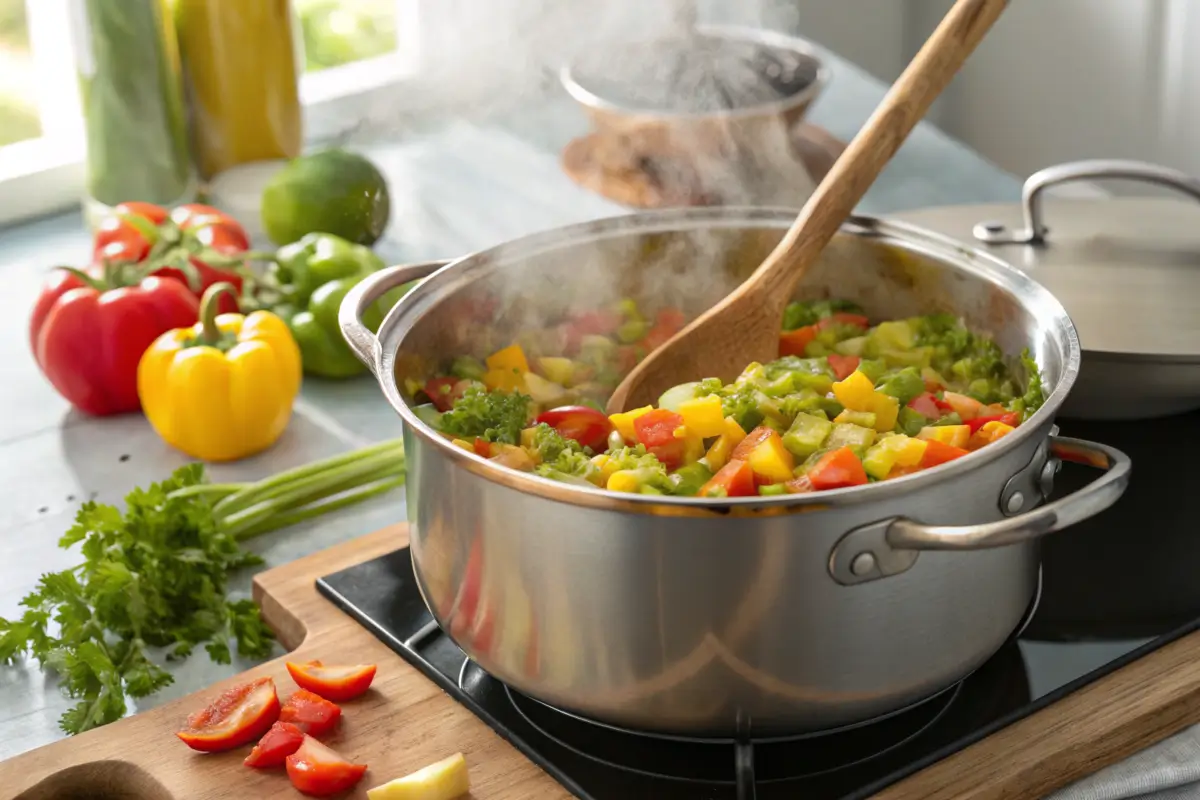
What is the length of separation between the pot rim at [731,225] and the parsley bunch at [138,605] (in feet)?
1.18

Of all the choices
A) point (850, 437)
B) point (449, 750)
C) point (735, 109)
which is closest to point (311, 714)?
point (449, 750)

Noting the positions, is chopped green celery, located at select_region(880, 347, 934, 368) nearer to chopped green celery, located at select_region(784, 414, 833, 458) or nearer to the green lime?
chopped green celery, located at select_region(784, 414, 833, 458)

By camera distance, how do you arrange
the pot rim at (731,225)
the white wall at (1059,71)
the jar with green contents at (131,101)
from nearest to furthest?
the pot rim at (731,225)
the jar with green contents at (131,101)
the white wall at (1059,71)

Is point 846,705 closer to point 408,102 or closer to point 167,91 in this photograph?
point 167,91

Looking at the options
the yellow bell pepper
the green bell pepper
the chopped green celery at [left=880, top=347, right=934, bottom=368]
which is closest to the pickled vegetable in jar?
the green bell pepper

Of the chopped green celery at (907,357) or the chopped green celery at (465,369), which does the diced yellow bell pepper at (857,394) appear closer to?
the chopped green celery at (907,357)

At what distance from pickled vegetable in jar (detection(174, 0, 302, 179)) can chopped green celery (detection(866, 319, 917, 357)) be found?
1241 millimetres

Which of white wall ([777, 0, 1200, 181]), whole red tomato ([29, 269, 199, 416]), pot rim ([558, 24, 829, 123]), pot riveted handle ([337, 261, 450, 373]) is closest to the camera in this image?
pot riveted handle ([337, 261, 450, 373])

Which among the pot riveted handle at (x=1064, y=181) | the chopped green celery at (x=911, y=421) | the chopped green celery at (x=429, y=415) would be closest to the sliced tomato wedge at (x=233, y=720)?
the chopped green celery at (x=429, y=415)

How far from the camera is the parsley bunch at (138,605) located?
1372 millimetres

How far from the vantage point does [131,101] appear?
2244mm

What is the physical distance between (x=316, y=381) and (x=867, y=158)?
2.97 ft

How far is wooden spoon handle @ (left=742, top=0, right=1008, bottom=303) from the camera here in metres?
1.49

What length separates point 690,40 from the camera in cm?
234
